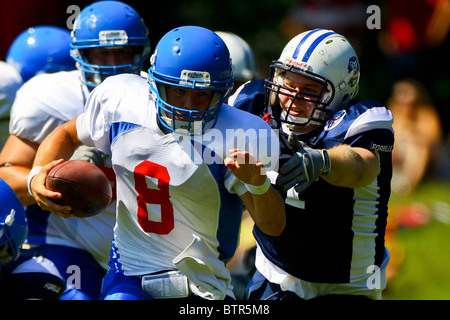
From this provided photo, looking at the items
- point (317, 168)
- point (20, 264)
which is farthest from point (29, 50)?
point (317, 168)

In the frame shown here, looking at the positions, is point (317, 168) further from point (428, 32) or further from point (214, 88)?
point (428, 32)

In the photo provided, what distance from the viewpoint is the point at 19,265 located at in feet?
14.1

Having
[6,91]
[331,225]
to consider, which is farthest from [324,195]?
[6,91]

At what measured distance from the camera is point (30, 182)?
12.7 ft

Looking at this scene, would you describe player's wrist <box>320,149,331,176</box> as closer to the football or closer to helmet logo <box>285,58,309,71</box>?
helmet logo <box>285,58,309,71</box>

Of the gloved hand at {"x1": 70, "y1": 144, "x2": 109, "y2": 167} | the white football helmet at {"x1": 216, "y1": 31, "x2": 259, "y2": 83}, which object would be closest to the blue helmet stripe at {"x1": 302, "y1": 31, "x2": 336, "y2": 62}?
the gloved hand at {"x1": 70, "y1": 144, "x2": 109, "y2": 167}

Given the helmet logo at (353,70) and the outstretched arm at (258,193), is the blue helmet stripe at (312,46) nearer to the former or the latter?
the helmet logo at (353,70)

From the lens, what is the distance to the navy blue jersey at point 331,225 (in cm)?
395

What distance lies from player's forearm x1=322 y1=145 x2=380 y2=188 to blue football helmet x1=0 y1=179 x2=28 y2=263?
1.47m

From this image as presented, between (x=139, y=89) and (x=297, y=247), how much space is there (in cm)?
107

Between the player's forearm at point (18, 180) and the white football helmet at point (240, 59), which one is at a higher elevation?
the white football helmet at point (240, 59)

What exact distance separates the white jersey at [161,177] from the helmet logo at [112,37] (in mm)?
607

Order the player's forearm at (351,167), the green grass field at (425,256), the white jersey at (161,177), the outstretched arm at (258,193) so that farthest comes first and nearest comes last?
the green grass field at (425,256) < the white jersey at (161,177) < the player's forearm at (351,167) < the outstretched arm at (258,193)

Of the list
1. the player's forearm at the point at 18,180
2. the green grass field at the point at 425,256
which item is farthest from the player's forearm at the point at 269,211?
the green grass field at the point at 425,256
